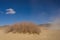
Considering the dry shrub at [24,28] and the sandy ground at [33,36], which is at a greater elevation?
the dry shrub at [24,28]

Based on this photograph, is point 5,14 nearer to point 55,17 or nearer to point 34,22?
point 34,22

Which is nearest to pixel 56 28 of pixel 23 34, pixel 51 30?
pixel 51 30

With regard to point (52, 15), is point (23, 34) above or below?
below

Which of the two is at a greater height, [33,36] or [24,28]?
[24,28]

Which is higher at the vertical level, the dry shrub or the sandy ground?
the dry shrub

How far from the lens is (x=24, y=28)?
2820 millimetres

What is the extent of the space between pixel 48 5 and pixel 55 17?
22 cm

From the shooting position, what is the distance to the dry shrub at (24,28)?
2.78m

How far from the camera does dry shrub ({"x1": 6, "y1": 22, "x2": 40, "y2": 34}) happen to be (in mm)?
2775

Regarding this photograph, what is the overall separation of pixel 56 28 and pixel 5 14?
0.83 m

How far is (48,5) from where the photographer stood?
2.83 metres

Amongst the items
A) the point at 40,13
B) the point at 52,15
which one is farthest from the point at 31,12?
the point at 52,15

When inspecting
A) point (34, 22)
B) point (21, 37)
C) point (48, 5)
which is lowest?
point (21, 37)

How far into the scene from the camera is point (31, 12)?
2809 mm
